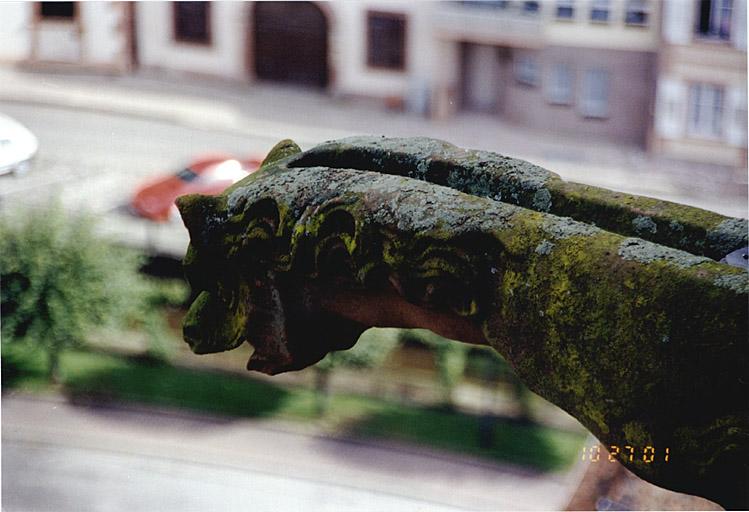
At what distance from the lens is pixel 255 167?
17688 mm

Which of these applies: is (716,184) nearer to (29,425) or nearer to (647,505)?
(29,425)

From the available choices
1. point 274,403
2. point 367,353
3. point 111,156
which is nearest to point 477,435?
point 367,353

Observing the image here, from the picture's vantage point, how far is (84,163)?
1870cm

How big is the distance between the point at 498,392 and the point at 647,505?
832 cm

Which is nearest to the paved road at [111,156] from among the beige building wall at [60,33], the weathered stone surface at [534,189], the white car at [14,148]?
the white car at [14,148]

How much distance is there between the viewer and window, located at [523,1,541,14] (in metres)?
18.0

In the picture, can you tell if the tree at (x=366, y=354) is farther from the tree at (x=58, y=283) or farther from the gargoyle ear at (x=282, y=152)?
the gargoyle ear at (x=282, y=152)

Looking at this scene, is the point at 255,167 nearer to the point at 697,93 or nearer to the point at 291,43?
the point at 291,43

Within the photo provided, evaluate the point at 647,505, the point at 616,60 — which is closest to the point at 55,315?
the point at 616,60

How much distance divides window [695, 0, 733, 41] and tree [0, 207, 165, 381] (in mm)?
7847

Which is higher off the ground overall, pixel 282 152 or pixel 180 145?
pixel 282 152

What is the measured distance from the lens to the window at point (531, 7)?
18.0 m

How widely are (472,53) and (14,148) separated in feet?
21.6

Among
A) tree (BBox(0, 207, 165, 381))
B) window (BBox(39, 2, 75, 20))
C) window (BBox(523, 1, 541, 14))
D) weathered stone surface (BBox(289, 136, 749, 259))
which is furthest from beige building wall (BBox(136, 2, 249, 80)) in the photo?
weathered stone surface (BBox(289, 136, 749, 259))
